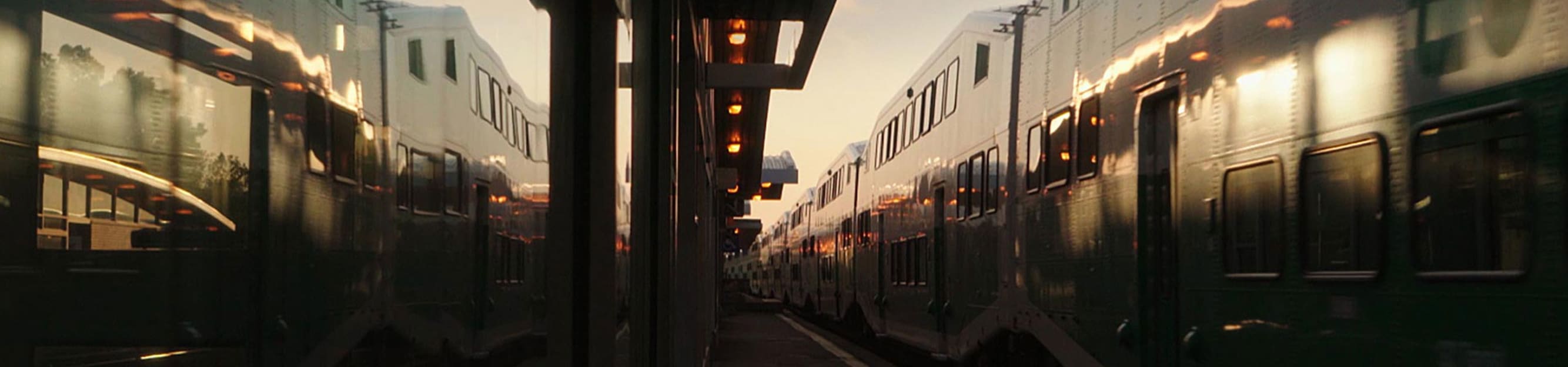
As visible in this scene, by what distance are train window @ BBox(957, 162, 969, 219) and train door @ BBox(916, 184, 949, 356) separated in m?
0.72

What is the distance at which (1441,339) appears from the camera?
4027 millimetres

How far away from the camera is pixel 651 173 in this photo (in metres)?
4.36

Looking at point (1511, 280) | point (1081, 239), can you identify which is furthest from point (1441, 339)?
point (1081, 239)

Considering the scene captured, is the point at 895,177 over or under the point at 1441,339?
over

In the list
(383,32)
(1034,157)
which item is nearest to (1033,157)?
(1034,157)

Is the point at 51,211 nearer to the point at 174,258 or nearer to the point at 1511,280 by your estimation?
the point at 174,258

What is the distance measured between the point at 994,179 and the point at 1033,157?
3.58ft

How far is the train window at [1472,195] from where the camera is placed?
12.2 feet

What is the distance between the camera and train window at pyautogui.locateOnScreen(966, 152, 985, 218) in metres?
10.1

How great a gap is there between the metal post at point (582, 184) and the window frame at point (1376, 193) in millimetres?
2941

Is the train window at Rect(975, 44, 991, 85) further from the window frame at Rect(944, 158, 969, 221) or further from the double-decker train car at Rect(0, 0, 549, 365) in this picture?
the double-decker train car at Rect(0, 0, 549, 365)

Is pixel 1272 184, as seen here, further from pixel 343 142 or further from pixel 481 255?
pixel 343 142

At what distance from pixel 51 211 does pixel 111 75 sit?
68mm

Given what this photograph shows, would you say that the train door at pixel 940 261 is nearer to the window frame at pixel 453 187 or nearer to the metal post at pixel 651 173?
the metal post at pixel 651 173
